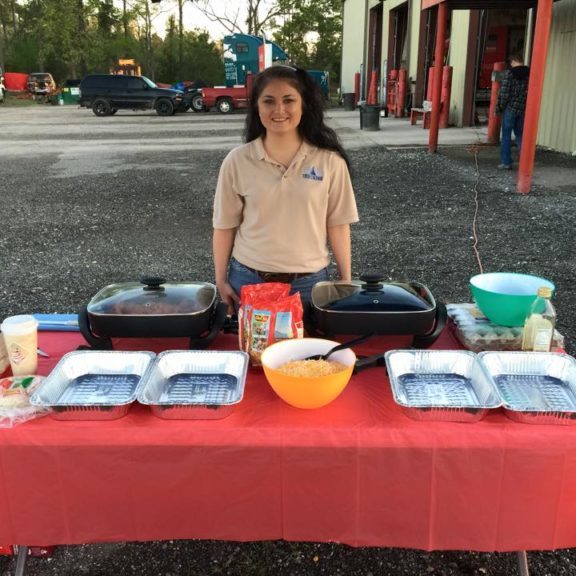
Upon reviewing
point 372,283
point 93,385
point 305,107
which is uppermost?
point 305,107

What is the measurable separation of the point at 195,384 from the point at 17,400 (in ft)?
1.55

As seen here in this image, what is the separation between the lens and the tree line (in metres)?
36.4

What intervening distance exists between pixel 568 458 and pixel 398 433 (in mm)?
421

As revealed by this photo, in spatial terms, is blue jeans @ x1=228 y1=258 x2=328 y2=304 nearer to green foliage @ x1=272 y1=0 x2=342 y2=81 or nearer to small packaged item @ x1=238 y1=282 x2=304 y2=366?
small packaged item @ x1=238 y1=282 x2=304 y2=366

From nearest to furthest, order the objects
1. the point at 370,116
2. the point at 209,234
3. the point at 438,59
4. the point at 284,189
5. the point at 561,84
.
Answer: the point at 284,189 < the point at 209,234 < the point at 438,59 < the point at 561,84 < the point at 370,116

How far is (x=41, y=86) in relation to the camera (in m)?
34.4

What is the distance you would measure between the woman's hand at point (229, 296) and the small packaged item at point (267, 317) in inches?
21.6

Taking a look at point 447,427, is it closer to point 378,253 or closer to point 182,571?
point 182,571

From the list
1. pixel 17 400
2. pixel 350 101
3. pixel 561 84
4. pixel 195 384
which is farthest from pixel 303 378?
pixel 350 101

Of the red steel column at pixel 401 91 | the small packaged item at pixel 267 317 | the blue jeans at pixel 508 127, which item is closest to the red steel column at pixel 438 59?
the blue jeans at pixel 508 127

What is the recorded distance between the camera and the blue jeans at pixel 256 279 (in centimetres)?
225

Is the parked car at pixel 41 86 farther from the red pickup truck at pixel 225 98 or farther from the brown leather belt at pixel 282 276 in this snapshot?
the brown leather belt at pixel 282 276

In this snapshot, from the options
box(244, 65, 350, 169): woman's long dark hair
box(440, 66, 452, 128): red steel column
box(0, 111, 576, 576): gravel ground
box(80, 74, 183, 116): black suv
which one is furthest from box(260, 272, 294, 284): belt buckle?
box(80, 74, 183, 116): black suv

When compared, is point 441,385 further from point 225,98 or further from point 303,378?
point 225,98
